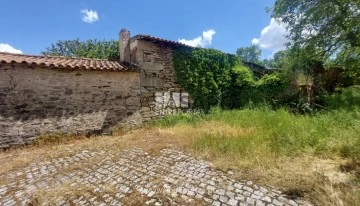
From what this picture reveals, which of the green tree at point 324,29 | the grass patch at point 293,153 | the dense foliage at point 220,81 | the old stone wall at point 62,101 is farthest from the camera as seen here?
the dense foliage at point 220,81

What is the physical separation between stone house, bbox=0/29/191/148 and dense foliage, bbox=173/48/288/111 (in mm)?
579

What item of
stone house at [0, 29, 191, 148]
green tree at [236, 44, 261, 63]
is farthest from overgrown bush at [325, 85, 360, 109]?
green tree at [236, 44, 261, 63]

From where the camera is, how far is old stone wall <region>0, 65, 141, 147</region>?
20.5 feet

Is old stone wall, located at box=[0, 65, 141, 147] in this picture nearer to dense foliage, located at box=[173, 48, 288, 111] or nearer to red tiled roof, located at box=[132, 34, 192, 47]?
red tiled roof, located at box=[132, 34, 192, 47]

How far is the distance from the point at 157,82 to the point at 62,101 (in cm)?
372

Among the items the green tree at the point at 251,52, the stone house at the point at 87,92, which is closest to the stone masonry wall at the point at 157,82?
the stone house at the point at 87,92

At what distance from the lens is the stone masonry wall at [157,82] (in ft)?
29.0

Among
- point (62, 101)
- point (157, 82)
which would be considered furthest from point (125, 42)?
point (62, 101)

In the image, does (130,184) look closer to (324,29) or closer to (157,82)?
(157,82)

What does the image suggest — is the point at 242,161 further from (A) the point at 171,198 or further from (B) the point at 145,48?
(B) the point at 145,48

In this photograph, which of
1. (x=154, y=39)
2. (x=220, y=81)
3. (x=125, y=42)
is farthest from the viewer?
(x=220, y=81)

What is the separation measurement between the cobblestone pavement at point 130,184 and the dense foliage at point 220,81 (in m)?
5.58

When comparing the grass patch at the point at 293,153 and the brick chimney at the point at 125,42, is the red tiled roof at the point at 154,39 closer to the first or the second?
the brick chimney at the point at 125,42

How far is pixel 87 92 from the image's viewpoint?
7527 mm
